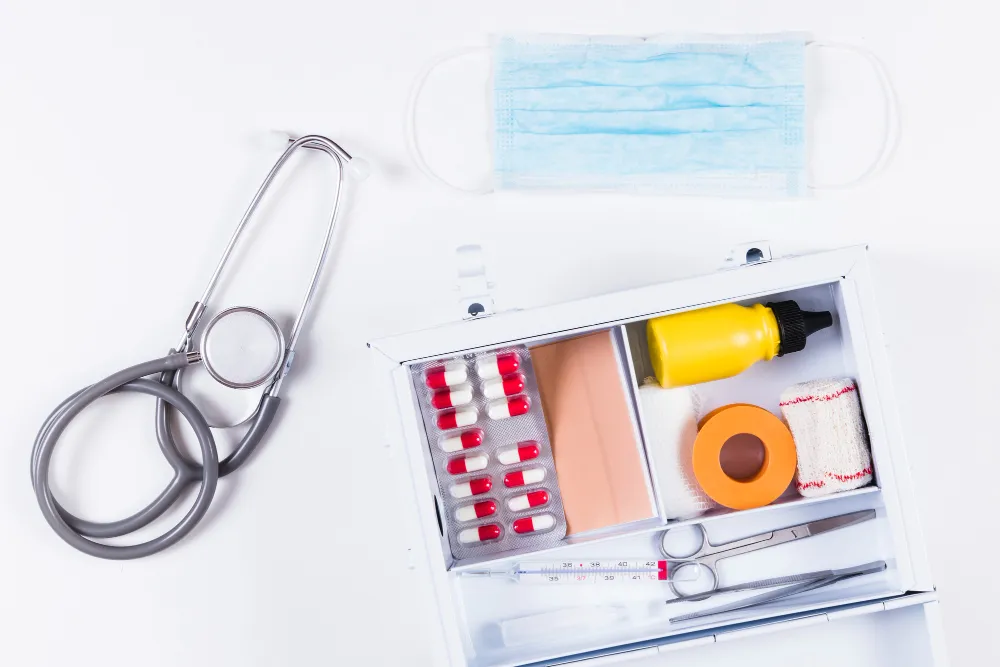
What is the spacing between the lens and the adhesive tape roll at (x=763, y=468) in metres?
1.25

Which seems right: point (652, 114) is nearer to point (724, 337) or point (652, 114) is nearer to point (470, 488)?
point (724, 337)

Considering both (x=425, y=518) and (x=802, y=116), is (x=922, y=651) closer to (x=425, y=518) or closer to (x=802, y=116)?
(x=425, y=518)

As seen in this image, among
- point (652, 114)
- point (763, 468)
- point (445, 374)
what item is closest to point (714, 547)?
point (763, 468)

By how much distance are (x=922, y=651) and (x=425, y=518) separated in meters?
0.73

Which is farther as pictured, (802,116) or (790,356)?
(802,116)

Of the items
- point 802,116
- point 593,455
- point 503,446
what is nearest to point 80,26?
point 503,446

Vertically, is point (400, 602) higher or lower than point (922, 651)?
Answer: higher

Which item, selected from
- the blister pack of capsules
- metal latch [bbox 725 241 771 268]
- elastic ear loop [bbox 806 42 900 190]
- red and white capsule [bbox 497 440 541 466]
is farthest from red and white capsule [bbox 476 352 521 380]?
elastic ear loop [bbox 806 42 900 190]

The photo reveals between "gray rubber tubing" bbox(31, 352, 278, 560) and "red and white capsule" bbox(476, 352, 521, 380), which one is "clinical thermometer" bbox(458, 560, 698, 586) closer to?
"red and white capsule" bbox(476, 352, 521, 380)

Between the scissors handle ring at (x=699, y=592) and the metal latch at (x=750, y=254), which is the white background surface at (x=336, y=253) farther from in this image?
the scissors handle ring at (x=699, y=592)

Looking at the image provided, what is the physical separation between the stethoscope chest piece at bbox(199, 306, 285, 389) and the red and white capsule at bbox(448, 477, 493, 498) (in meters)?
0.40

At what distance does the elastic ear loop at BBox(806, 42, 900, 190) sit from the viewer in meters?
1.53

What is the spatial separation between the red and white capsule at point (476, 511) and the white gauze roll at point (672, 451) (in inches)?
10.3

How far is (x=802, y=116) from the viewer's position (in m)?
1.54
